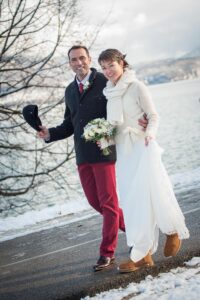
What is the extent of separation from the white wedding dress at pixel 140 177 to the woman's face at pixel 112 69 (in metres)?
0.07

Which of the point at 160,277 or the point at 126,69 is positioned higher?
the point at 126,69

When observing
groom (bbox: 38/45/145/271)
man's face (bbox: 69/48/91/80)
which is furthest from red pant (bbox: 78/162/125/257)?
man's face (bbox: 69/48/91/80)

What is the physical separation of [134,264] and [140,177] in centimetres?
92

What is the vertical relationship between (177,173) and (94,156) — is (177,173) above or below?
below

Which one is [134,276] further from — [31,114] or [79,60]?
[79,60]

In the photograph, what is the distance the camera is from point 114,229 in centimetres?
455

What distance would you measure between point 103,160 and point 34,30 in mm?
7845

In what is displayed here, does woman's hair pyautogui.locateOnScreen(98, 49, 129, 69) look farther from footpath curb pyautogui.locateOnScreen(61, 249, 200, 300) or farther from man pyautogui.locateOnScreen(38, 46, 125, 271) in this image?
footpath curb pyautogui.locateOnScreen(61, 249, 200, 300)

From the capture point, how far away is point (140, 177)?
4238 millimetres

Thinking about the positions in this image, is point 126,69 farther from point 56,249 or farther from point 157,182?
point 56,249


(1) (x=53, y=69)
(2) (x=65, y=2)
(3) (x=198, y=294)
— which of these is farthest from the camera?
(1) (x=53, y=69)

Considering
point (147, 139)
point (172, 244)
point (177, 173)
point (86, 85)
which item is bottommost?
point (172, 244)

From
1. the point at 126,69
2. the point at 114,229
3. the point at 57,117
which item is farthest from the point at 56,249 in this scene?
the point at 57,117

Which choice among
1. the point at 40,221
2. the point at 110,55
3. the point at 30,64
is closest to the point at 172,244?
the point at 110,55
